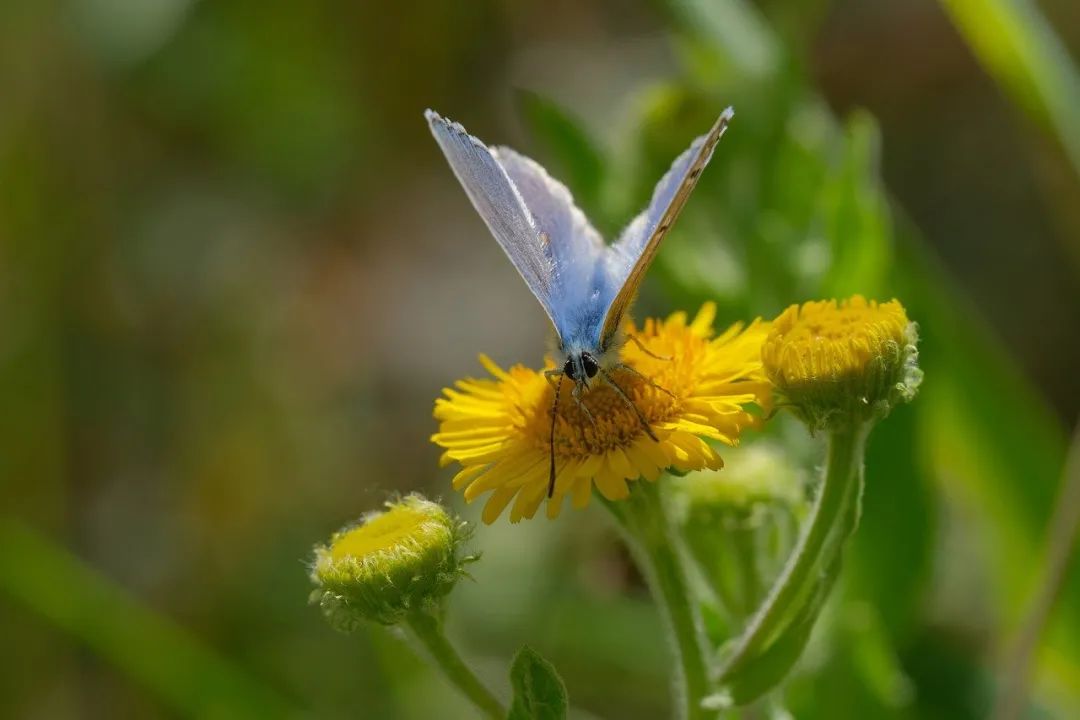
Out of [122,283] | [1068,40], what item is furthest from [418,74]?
[1068,40]

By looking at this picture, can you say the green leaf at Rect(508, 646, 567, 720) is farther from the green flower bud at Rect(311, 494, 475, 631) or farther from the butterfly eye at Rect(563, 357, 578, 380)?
the butterfly eye at Rect(563, 357, 578, 380)

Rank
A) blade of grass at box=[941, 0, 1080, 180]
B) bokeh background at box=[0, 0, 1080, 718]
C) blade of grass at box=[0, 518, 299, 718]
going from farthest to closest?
blade of grass at box=[0, 518, 299, 718]
bokeh background at box=[0, 0, 1080, 718]
blade of grass at box=[941, 0, 1080, 180]

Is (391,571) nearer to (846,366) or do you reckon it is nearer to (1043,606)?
(846,366)

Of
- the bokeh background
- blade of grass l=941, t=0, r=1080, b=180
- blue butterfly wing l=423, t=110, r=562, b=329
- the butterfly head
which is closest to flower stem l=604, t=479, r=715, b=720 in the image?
the butterfly head

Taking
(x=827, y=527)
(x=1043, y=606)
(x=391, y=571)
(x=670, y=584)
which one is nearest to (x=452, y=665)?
(x=391, y=571)

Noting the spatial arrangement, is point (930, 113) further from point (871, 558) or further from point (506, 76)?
point (871, 558)

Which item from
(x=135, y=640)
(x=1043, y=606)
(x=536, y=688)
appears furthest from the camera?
(x=135, y=640)
